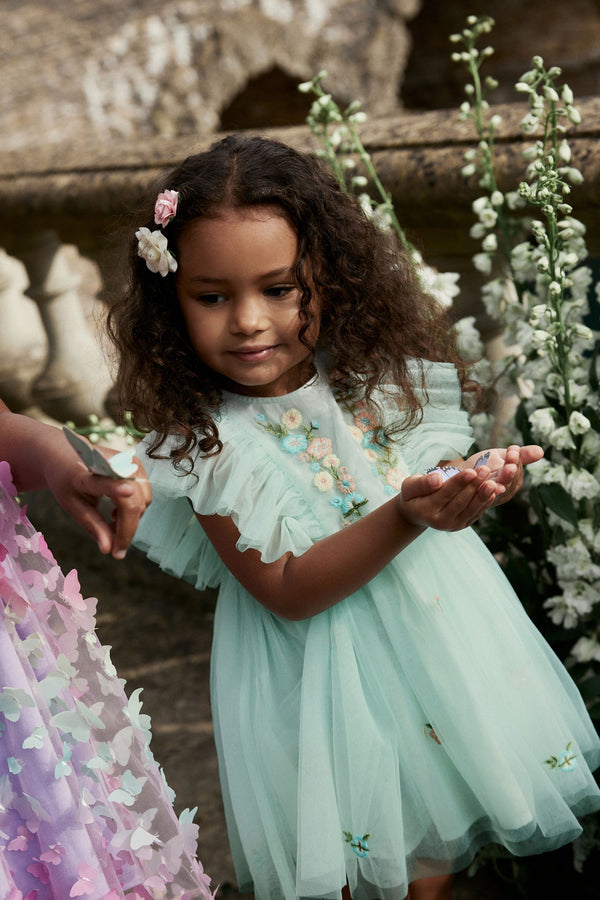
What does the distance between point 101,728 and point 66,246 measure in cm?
221

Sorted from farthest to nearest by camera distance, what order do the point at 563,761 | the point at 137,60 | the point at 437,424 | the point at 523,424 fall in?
the point at 137,60
the point at 523,424
the point at 437,424
the point at 563,761

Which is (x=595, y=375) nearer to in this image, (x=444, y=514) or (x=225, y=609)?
(x=444, y=514)

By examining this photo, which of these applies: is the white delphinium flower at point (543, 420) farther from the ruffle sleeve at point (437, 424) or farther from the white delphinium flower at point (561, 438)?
the ruffle sleeve at point (437, 424)

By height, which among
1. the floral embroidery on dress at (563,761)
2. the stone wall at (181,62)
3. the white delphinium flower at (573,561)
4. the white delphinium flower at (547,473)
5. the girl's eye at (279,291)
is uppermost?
the girl's eye at (279,291)

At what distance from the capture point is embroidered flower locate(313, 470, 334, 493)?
147cm

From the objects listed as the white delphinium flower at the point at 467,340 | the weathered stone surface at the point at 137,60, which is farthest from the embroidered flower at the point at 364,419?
the weathered stone surface at the point at 137,60

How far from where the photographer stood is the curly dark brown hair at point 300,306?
4.62 ft

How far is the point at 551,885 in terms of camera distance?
1.88 m

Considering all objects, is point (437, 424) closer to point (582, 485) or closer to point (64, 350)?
point (582, 485)

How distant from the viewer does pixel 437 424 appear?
1.58 m

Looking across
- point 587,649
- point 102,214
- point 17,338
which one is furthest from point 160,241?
point 17,338

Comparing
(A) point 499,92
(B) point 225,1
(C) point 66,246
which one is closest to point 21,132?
(B) point 225,1

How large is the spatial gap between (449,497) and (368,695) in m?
0.37

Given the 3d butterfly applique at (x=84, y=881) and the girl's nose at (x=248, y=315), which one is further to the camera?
the girl's nose at (x=248, y=315)
